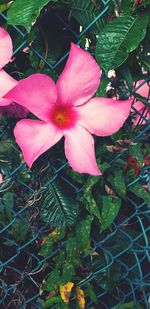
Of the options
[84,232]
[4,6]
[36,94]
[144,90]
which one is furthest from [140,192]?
[4,6]

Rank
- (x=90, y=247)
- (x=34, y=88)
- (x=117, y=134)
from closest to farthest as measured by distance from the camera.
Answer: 1. (x=34, y=88)
2. (x=117, y=134)
3. (x=90, y=247)

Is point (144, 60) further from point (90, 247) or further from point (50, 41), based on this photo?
point (90, 247)

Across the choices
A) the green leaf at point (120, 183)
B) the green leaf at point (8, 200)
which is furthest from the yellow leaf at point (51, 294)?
the green leaf at point (120, 183)

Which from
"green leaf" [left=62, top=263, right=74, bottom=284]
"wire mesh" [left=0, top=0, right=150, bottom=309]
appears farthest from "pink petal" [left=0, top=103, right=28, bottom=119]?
"green leaf" [left=62, top=263, right=74, bottom=284]

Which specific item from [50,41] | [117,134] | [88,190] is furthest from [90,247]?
[50,41]

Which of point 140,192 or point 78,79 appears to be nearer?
point 78,79

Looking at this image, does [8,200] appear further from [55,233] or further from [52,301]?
[52,301]

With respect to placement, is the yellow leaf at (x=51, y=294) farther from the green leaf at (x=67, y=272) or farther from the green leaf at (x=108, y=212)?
the green leaf at (x=108, y=212)
